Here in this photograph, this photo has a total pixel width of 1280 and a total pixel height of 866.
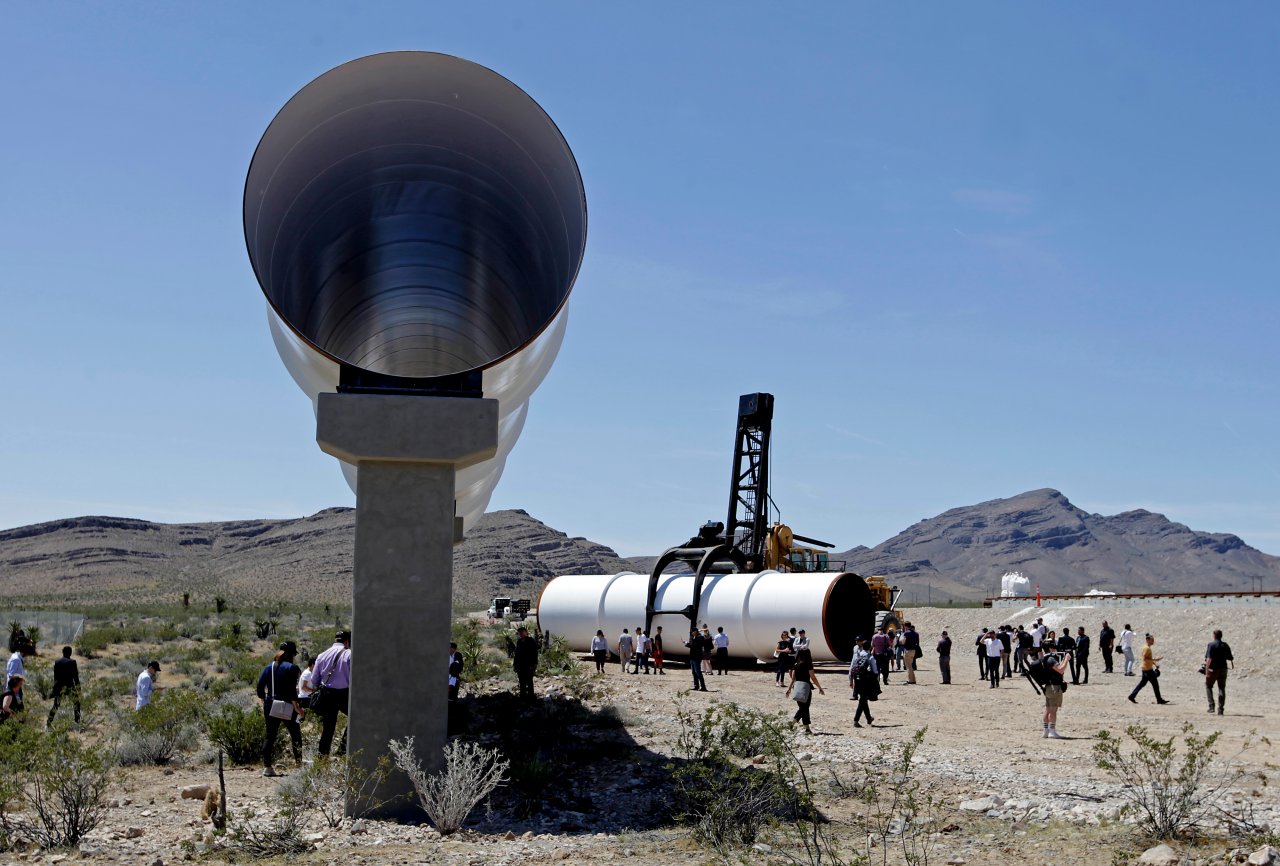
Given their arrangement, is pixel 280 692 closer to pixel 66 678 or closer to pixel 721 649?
pixel 66 678

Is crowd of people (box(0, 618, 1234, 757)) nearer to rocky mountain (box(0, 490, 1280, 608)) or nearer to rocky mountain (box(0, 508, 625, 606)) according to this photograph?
rocky mountain (box(0, 490, 1280, 608))

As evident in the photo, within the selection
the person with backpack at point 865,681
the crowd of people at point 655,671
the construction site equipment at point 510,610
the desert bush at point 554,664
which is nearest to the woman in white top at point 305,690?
the crowd of people at point 655,671

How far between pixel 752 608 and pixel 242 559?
111033mm

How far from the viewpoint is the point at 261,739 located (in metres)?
12.7

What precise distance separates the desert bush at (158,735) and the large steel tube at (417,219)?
140 inches

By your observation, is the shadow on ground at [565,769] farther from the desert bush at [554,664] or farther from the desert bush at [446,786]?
the desert bush at [554,664]

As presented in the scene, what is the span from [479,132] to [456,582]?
9892 centimetres

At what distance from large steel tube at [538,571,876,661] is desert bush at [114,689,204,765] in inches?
614

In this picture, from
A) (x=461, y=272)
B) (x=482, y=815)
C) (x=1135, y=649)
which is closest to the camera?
(x=482, y=815)

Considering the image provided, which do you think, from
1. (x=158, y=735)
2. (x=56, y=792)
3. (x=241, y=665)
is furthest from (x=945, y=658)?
(x=56, y=792)

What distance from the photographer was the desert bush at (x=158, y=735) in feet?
42.2

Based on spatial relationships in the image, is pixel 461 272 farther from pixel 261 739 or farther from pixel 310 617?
pixel 310 617

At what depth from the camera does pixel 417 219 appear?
11.9m

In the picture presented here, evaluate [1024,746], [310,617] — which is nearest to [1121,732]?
[1024,746]
